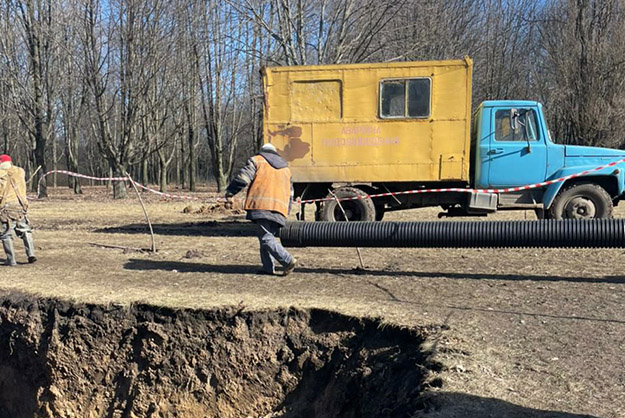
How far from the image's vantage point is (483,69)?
26609 mm

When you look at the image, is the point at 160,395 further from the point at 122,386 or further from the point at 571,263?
the point at 571,263

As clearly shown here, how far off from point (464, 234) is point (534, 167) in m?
4.16

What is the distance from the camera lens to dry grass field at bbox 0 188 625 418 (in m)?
3.48

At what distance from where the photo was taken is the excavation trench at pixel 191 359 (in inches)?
188

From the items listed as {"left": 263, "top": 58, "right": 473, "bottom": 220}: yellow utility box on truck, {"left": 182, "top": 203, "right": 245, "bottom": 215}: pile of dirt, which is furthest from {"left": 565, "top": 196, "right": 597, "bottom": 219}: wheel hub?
{"left": 182, "top": 203, "right": 245, "bottom": 215}: pile of dirt

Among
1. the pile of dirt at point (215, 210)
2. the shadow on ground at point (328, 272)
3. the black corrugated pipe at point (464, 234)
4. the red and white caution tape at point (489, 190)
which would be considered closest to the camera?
the shadow on ground at point (328, 272)

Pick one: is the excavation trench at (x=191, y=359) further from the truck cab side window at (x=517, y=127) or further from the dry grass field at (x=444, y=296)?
the truck cab side window at (x=517, y=127)

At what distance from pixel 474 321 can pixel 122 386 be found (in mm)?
3963

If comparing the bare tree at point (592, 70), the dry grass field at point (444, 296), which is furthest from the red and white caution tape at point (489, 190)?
the bare tree at point (592, 70)

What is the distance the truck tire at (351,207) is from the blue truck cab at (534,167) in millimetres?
1993

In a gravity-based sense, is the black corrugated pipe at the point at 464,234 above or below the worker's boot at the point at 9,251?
above

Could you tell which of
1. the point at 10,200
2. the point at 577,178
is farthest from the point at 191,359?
the point at 577,178

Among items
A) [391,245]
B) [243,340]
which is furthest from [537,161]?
[243,340]

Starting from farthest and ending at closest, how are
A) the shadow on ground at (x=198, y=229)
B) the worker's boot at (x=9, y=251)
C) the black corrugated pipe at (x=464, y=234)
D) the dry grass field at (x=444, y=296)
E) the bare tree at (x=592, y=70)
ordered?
the bare tree at (x=592, y=70) < the shadow on ground at (x=198, y=229) < the worker's boot at (x=9, y=251) < the black corrugated pipe at (x=464, y=234) < the dry grass field at (x=444, y=296)
